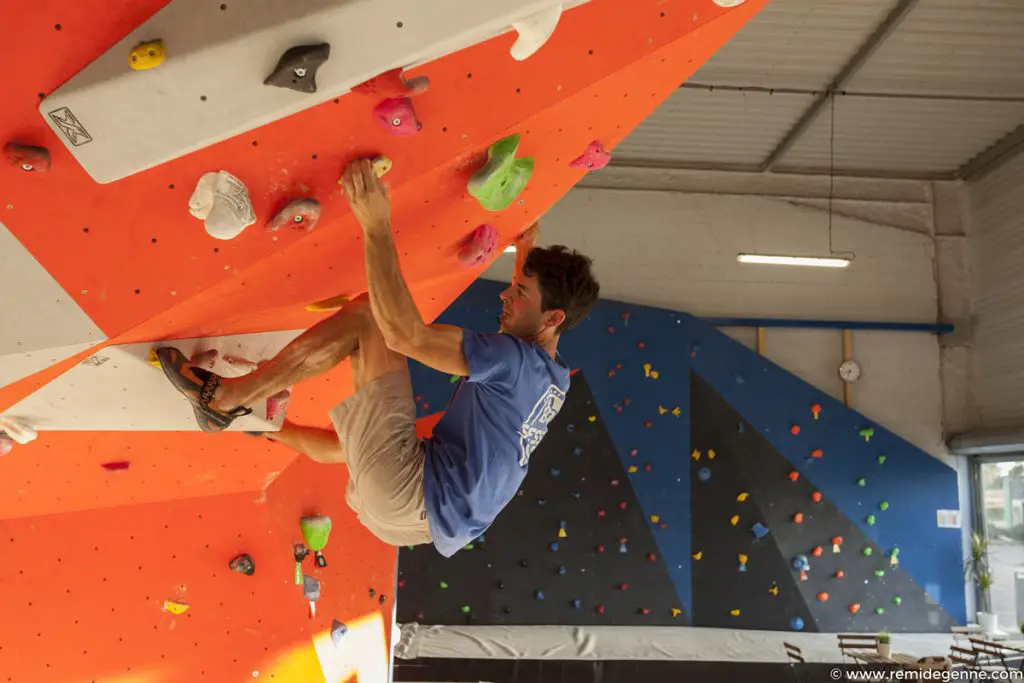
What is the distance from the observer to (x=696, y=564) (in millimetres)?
7945

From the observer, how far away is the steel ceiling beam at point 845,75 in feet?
19.5

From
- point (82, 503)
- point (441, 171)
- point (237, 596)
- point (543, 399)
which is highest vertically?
point (441, 171)

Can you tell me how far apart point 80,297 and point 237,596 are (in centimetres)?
143

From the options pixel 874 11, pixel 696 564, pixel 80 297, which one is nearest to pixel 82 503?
pixel 80 297

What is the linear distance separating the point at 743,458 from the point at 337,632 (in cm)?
602

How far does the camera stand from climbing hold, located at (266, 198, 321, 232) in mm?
1484

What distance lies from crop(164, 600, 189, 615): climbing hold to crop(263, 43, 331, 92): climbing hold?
1.80m

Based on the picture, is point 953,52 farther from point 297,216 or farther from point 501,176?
point 297,216

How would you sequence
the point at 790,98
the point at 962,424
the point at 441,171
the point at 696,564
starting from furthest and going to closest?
the point at 962,424, the point at 696,564, the point at 790,98, the point at 441,171

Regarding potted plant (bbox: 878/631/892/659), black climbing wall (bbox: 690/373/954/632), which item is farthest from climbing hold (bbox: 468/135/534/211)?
black climbing wall (bbox: 690/373/954/632)

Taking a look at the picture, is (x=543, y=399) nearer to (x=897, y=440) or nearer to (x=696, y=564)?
(x=696, y=564)

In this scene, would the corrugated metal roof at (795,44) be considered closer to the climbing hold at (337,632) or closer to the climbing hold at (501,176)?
the climbing hold at (501,176)

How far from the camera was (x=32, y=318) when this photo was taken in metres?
1.38

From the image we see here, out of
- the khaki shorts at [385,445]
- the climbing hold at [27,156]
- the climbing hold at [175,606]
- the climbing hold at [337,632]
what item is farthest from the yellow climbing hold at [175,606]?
the climbing hold at [27,156]
